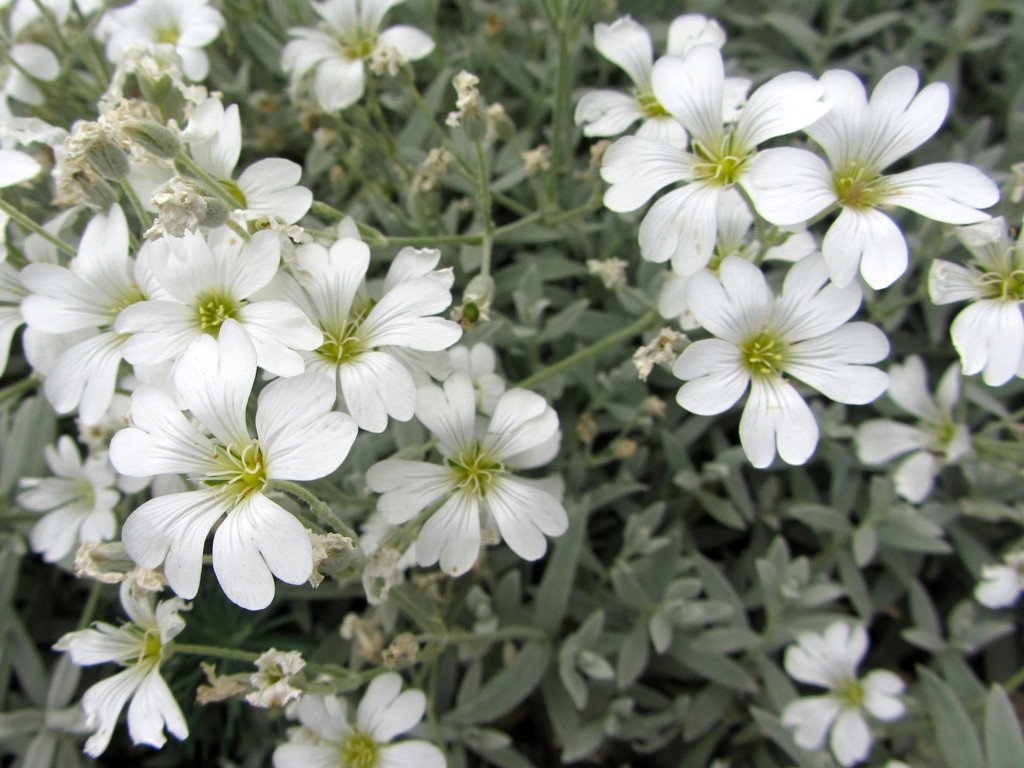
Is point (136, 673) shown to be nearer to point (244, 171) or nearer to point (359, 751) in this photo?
point (359, 751)

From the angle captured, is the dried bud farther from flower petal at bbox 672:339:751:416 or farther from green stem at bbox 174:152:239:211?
flower petal at bbox 672:339:751:416

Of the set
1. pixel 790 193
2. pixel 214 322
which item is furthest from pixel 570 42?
pixel 214 322

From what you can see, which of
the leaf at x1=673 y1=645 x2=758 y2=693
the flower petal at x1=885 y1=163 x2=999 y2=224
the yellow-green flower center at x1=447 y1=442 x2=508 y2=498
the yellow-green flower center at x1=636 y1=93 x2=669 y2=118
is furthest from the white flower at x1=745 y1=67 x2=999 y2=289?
the leaf at x1=673 y1=645 x2=758 y2=693

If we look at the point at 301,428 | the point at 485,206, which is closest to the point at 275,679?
the point at 301,428

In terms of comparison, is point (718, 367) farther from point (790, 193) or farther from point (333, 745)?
point (333, 745)

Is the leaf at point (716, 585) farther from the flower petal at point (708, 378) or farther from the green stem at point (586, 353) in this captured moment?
the flower petal at point (708, 378)

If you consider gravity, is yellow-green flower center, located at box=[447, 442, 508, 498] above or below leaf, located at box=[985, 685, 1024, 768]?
above
